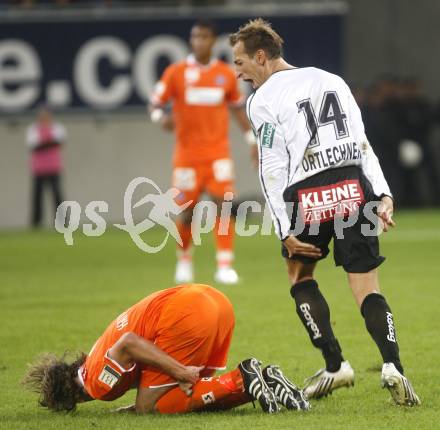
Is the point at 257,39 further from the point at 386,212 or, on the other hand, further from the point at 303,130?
the point at 386,212

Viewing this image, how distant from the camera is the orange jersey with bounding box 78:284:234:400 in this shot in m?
6.45

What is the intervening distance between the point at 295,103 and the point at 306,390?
1.64 meters

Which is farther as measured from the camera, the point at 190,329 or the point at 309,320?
the point at 309,320

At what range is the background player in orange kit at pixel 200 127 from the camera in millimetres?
13125

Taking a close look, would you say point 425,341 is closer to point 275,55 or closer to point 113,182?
point 275,55

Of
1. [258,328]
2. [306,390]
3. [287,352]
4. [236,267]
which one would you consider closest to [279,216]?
[306,390]

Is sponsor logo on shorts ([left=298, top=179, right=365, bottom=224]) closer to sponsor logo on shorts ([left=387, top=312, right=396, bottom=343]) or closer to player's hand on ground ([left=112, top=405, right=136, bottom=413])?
sponsor logo on shorts ([left=387, top=312, right=396, bottom=343])

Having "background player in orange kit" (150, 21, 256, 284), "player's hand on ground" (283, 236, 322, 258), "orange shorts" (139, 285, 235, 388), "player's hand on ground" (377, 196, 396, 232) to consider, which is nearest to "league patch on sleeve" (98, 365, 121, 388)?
"orange shorts" (139, 285, 235, 388)

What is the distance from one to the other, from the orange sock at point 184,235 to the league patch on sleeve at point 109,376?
6.71 metres

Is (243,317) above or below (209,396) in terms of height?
below

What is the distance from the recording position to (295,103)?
21.9 ft

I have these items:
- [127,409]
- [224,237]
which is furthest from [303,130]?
[224,237]

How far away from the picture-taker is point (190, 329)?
6.42 m

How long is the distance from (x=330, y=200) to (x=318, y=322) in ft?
2.40
